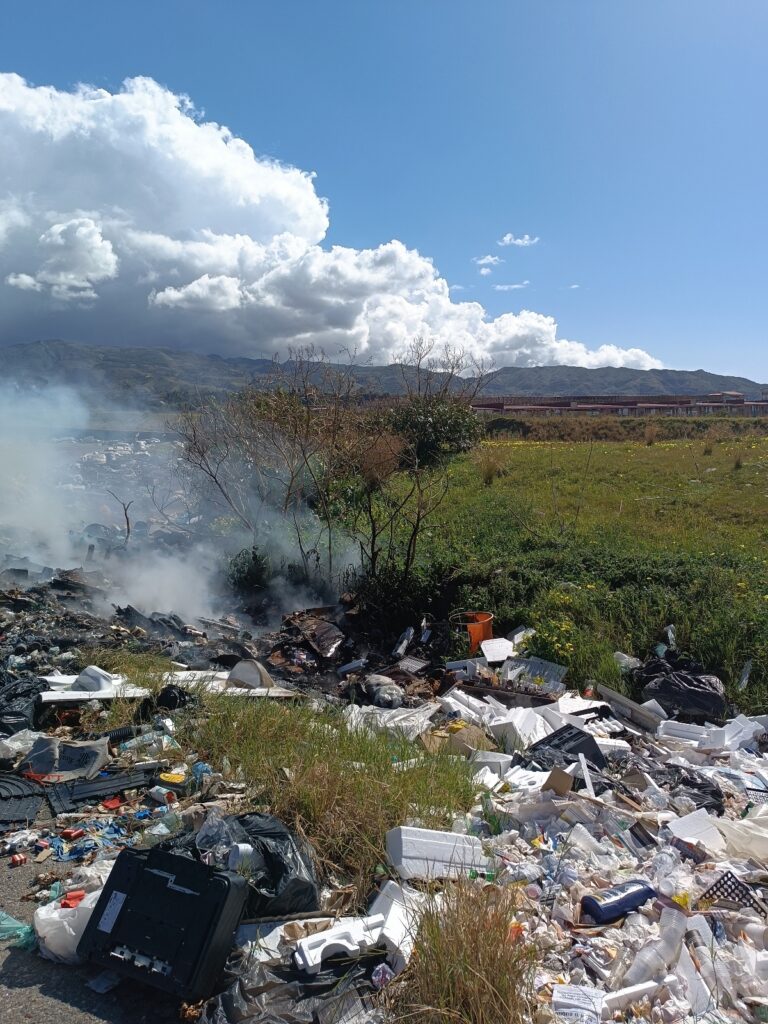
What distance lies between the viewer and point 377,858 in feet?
10.5

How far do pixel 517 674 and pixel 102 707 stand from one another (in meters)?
3.84

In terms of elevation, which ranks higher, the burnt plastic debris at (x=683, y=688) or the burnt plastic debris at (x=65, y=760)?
the burnt plastic debris at (x=65, y=760)

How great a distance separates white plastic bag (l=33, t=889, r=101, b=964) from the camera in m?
2.75

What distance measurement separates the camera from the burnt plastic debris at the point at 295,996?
245 centimetres

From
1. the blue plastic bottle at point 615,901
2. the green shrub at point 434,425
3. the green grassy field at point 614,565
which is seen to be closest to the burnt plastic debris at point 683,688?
the green grassy field at point 614,565

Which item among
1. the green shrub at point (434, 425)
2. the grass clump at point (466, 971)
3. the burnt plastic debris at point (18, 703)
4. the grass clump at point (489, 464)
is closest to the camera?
the grass clump at point (466, 971)

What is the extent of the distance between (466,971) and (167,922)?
104 cm

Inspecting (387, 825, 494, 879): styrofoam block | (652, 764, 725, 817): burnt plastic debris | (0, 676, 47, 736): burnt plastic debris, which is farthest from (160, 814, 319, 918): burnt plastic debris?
(652, 764, 725, 817): burnt plastic debris

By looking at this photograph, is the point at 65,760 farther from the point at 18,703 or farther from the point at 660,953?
the point at 660,953

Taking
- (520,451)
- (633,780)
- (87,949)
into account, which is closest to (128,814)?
(87,949)

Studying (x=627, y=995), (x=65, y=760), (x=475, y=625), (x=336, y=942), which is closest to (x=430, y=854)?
(x=336, y=942)

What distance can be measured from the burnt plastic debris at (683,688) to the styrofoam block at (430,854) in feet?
12.2

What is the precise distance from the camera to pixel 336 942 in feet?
8.76

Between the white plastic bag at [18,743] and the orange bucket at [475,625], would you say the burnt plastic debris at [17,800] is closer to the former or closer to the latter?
the white plastic bag at [18,743]
